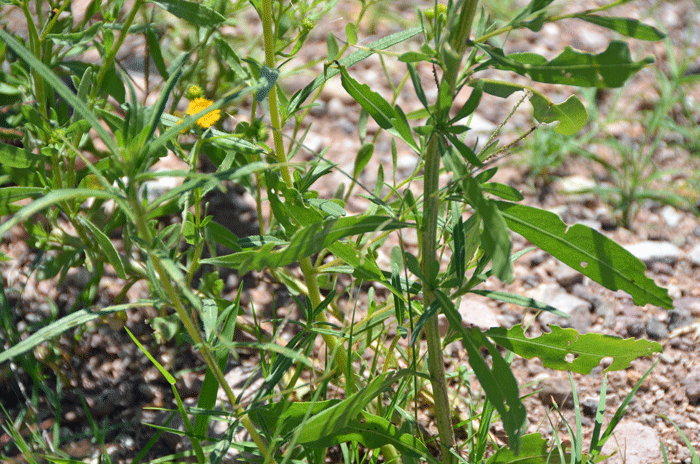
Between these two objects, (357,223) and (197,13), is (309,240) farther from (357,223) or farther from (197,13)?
(197,13)

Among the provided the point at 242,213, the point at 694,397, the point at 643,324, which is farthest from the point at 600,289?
the point at 242,213

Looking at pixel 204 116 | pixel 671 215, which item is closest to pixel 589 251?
pixel 204 116

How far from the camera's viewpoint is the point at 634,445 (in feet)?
5.23

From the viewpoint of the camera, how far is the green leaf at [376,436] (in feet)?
4.02

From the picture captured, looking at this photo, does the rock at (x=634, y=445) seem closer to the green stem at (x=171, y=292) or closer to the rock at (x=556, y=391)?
the rock at (x=556, y=391)

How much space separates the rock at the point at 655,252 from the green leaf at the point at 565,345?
3.49 feet

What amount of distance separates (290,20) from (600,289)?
137cm

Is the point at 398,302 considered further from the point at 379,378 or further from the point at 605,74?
the point at 605,74

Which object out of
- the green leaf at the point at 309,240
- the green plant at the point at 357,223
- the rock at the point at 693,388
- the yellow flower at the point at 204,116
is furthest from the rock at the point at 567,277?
the yellow flower at the point at 204,116

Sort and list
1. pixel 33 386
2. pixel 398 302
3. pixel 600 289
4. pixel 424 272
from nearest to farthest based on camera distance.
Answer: pixel 424 272, pixel 398 302, pixel 33 386, pixel 600 289

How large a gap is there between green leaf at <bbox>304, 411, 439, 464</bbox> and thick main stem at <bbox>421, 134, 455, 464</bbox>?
0.22 ft

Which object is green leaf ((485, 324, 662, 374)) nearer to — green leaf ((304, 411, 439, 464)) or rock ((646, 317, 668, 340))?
green leaf ((304, 411, 439, 464))

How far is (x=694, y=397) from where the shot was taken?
1707mm

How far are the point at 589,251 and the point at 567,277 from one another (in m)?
1.16
